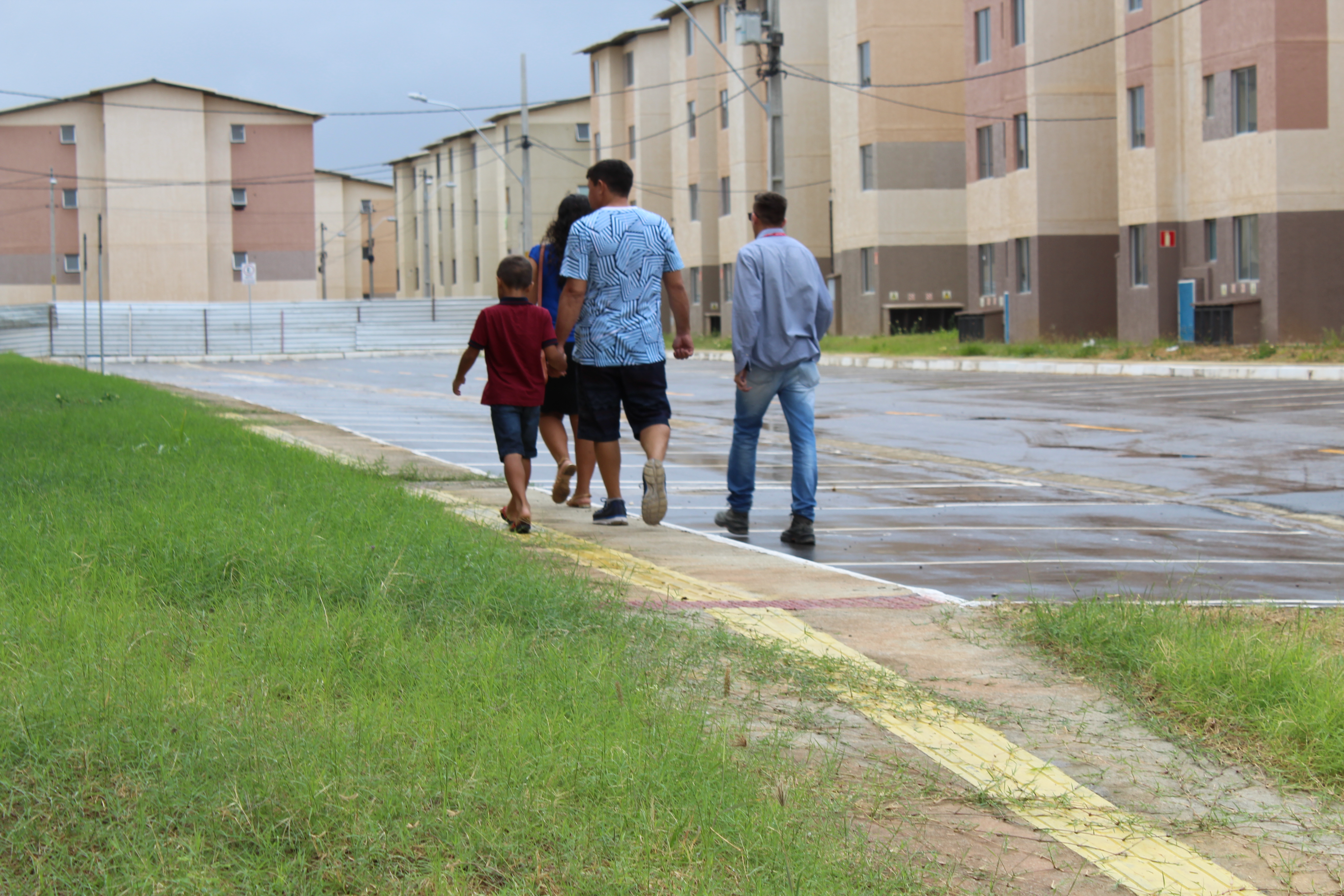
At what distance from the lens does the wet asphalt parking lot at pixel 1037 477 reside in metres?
7.73

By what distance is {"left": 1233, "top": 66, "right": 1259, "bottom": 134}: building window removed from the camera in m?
33.1

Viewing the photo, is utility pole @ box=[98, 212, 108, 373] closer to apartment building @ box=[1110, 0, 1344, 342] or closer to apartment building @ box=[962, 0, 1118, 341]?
apartment building @ box=[1110, 0, 1344, 342]

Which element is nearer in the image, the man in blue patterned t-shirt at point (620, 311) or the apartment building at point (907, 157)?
the man in blue patterned t-shirt at point (620, 311)

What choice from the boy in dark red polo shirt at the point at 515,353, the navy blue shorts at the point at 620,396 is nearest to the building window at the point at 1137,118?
the navy blue shorts at the point at 620,396

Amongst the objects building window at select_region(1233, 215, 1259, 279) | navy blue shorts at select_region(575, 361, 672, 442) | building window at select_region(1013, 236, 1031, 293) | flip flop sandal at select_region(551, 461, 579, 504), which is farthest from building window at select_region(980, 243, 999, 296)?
navy blue shorts at select_region(575, 361, 672, 442)

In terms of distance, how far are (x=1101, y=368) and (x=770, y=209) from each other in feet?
76.6

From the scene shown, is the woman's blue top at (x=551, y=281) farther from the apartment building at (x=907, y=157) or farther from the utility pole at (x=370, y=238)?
the utility pole at (x=370, y=238)

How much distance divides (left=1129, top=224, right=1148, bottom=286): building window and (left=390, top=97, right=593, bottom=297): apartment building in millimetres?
43807

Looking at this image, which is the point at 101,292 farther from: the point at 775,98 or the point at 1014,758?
the point at 1014,758

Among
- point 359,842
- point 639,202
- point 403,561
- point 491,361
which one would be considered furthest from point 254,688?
point 639,202

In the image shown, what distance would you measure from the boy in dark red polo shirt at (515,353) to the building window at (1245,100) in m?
28.5

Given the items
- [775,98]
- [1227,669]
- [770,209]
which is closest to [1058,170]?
[775,98]

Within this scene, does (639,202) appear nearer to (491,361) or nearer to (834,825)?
(491,361)

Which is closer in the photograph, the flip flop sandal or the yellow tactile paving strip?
the yellow tactile paving strip
